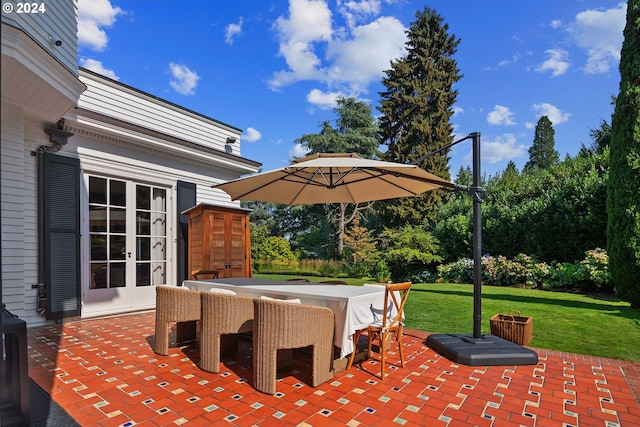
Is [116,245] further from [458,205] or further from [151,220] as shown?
[458,205]

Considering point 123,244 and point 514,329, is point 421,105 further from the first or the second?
point 123,244

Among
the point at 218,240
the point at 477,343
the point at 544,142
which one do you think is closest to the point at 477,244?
the point at 477,343

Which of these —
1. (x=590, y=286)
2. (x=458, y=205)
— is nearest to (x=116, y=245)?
(x=590, y=286)

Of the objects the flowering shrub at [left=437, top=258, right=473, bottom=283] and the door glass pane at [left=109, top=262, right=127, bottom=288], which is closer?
the door glass pane at [left=109, top=262, right=127, bottom=288]

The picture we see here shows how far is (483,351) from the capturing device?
3889mm

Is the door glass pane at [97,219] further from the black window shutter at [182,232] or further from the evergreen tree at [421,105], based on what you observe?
the evergreen tree at [421,105]

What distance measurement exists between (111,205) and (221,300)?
3923 millimetres

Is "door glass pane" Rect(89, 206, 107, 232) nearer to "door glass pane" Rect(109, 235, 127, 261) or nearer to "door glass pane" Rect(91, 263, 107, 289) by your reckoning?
"door glass pane" Rect(109, 235, 127, 261)

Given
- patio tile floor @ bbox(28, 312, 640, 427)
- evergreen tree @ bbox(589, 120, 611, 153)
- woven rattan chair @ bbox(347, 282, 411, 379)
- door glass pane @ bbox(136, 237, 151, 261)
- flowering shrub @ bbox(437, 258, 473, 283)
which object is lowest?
flowering shrub @ bbox(437, 258, 473, 283)

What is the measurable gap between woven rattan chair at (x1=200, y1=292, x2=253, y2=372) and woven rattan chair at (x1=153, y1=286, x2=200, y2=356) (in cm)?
42

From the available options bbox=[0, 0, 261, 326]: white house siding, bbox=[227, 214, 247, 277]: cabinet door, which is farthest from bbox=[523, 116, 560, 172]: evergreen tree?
bbox=[0, 0, 261, 326]: white house siding

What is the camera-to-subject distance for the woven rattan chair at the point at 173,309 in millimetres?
3965

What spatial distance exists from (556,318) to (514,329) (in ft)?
5.17

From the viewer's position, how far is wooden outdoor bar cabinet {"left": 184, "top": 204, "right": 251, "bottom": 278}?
270 inches
